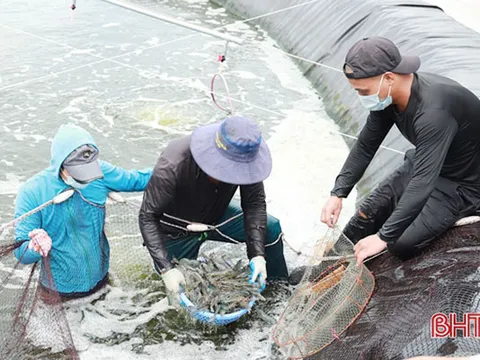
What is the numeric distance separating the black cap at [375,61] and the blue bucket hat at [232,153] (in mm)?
786

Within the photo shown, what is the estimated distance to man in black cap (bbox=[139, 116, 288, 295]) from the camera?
375cm

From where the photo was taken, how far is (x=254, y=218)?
4.30m

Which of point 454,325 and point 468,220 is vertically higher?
point 468,220

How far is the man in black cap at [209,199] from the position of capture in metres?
3.75

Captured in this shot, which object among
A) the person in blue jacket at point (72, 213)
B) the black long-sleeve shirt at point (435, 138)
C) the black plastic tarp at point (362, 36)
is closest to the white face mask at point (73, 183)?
the person in blue jacket at point (72, 213)

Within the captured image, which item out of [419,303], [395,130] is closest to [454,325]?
[419,303]

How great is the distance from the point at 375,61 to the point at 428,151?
63cm

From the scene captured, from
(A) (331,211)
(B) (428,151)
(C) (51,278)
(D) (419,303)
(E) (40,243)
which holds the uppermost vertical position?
(B) (428,151)

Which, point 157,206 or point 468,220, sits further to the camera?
point 157,206

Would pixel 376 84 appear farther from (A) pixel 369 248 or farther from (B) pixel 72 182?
(B) pixel 72 182

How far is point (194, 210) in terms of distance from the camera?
430 cm

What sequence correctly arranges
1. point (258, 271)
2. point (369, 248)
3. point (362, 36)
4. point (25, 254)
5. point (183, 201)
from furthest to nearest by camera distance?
point (362, 36), point (183, 201), point (258, 271), point (25, 254), point (369, 248)

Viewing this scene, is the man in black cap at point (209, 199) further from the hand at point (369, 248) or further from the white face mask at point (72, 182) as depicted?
the hand at point (369, 248)

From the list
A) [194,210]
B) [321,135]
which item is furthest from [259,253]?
[321,135]
